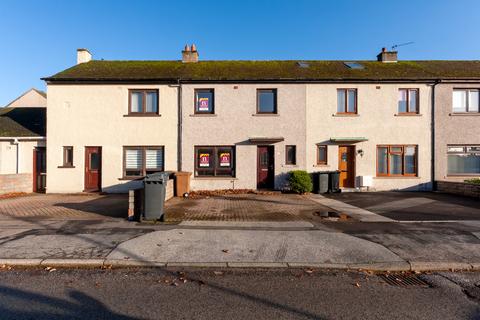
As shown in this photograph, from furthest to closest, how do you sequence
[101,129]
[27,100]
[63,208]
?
[27,100], [101,129], [63,208]

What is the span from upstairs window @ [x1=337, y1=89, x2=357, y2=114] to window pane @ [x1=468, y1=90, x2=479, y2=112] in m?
5.98

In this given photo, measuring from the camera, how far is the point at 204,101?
13.2 meters

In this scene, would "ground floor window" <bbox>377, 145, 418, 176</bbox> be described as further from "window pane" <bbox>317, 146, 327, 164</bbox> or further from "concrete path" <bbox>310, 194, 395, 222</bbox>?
"concrete path" <bbox>310, 194, 395, 222</bbox>

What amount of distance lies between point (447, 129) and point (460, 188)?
3.38 m

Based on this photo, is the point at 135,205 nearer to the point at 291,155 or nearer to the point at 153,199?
the point at 153,199

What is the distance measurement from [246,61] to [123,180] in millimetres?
10520

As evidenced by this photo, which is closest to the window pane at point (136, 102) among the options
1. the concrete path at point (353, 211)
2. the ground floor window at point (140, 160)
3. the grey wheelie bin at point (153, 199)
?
the ground floor window at point (140, 160)

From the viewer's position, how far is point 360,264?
4.36 m

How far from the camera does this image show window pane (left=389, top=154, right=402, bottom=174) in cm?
1317

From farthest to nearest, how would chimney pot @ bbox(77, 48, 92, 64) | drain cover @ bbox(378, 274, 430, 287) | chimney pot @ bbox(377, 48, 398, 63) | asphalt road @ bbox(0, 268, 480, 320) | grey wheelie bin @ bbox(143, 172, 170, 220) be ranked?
chimney pot @ bbox(377, 48, 398, 63) < chimney pot @ bbox(77, 48, 92, 64) < grey wheelie bin @ bbox(143, 172, 170, 220) < drain cover @ bbox(378, 274, 430, 287) < asphalt road @ bbox(0, 268, 480, 320)

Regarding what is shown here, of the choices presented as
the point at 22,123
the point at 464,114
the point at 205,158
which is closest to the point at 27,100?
the point at 22,123

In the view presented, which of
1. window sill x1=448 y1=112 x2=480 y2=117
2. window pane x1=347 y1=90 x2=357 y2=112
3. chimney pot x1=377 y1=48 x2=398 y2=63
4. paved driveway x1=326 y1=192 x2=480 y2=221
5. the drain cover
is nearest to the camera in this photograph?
the drain cover

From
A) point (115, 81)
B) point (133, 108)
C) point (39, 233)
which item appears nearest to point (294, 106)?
point (133, 108)

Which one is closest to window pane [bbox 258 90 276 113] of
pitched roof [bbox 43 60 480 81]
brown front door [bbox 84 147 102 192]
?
pitched roof [bbox 43 60 480 81]
